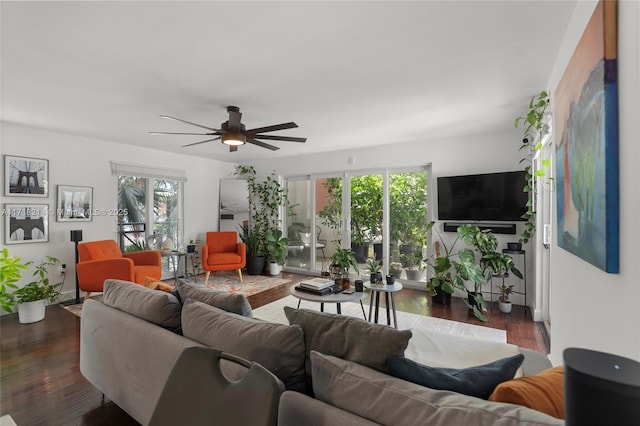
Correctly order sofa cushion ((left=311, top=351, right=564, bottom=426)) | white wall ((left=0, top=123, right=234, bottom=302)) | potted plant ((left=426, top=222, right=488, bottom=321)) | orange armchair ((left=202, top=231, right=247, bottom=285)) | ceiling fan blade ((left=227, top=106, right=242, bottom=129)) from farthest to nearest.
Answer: orange armchair ((left=202, top=231, right=247, bottom=285)) → white wall ((left=0, top=123, right=234, bottom=302)) → potted plant ((left=426, top=222, right=488, bottom=321)) → ceiling fan blade ((left=227, top=106, right=242, bottom=129)) → sofa cushion ((left=311, top=351, right=564, bottom=426))

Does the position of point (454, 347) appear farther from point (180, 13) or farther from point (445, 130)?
point (445, 130)

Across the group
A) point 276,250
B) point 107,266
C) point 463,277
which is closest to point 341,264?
point 463,277

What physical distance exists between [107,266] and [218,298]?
2.83m

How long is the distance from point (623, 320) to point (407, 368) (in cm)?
81

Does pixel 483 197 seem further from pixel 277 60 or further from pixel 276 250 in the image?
pixel 276 250

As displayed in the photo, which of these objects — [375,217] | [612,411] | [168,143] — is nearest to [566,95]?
[612,411]

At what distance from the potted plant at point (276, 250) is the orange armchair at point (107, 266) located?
6.82 ft

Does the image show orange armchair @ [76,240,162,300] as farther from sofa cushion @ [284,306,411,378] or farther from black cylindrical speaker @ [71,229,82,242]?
sofa cushion @ [284,306,411,378]

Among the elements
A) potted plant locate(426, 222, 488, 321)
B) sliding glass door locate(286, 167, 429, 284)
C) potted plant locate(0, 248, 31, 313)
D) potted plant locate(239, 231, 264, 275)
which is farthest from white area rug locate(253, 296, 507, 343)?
potted plant locate(0, 248, 31, 313)

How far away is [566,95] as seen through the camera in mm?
1671

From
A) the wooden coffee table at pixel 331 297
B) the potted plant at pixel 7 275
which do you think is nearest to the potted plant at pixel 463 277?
the wooden coffee table at pixel 331 297

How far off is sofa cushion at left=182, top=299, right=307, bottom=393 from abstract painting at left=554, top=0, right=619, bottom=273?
121cm

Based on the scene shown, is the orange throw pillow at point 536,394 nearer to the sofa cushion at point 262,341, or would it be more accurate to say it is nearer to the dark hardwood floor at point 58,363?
the sofa cushion at point 262,341

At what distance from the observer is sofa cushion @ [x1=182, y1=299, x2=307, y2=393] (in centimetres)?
120
